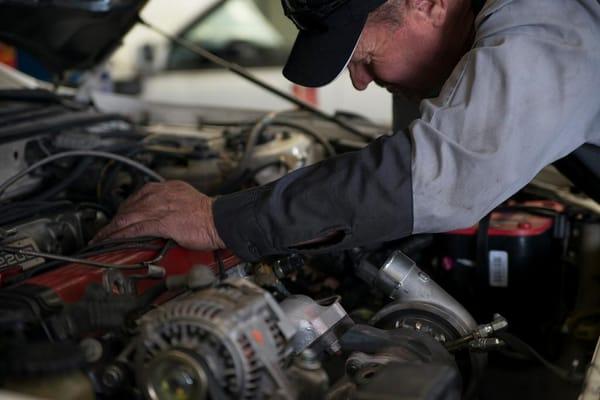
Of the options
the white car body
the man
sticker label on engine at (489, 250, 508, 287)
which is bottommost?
the white car body

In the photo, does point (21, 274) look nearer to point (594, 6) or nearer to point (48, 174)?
point (48, 174)

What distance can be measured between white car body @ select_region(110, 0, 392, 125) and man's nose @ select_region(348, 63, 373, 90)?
2309 mm

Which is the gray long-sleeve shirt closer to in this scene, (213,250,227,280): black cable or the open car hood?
(213,250,227,280): black cable

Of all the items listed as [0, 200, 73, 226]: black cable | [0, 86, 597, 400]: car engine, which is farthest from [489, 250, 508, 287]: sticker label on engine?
[0, 200, 73, 226]: black cable

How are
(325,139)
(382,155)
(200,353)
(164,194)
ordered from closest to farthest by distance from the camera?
1. (200,353)
2. (382,155)
3. (164,194)
4. (325,139)

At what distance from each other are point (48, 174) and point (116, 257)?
518mm

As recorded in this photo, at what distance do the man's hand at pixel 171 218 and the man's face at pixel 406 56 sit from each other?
14.3 inches

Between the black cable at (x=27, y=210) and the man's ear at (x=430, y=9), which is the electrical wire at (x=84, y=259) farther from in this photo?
the man's ear at (x=430, y=9)

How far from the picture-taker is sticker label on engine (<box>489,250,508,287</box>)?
4.64ft

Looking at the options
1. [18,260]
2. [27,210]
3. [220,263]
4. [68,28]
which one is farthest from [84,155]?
[68,28]

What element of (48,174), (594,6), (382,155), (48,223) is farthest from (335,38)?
(48,174)

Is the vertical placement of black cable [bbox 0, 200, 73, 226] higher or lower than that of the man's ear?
lower

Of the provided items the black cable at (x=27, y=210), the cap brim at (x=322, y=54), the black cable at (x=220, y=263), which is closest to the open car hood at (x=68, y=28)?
the black cable at (x=27, y=210)

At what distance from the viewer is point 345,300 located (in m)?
1.44
